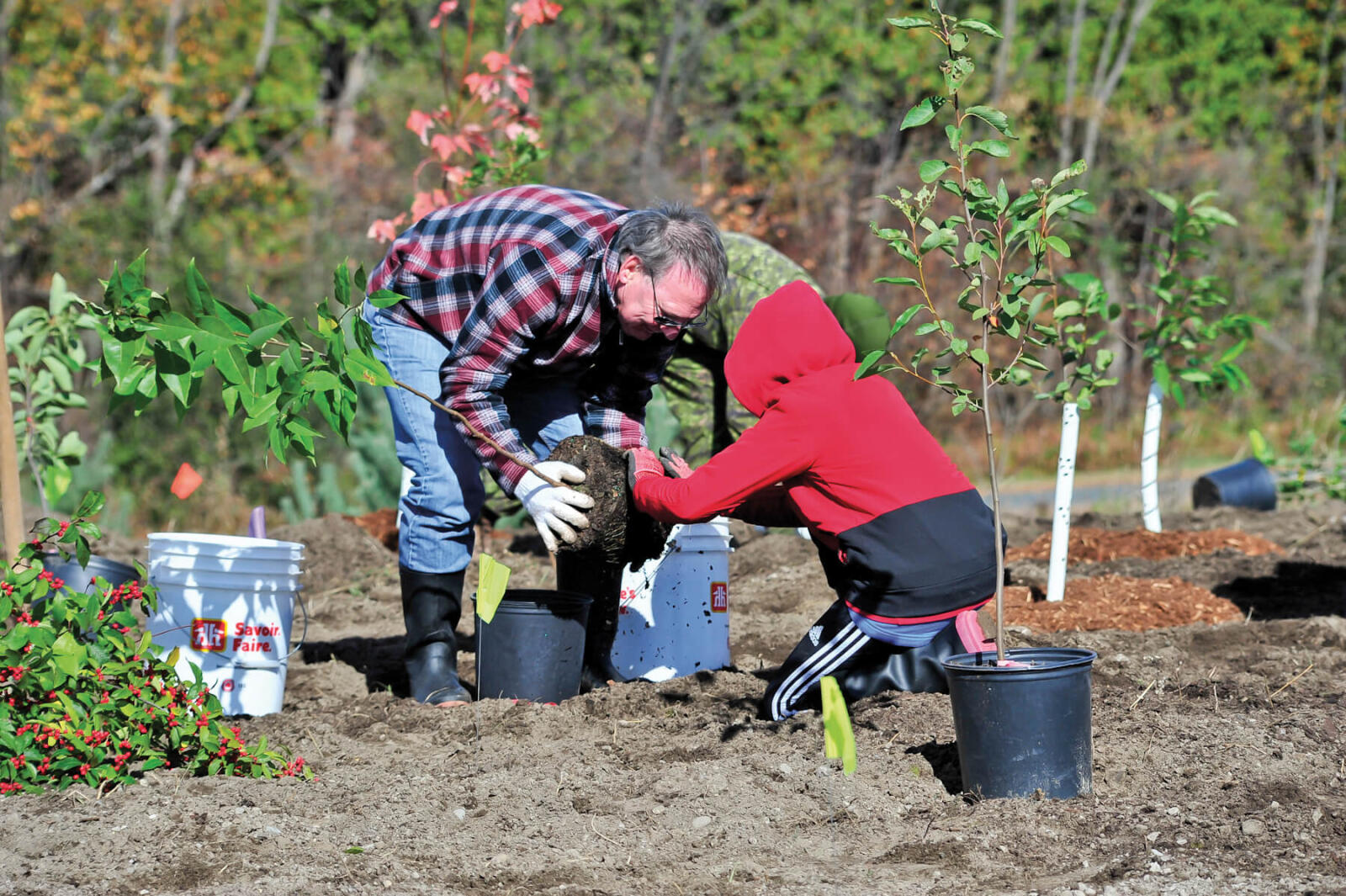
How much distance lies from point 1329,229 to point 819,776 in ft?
38.6

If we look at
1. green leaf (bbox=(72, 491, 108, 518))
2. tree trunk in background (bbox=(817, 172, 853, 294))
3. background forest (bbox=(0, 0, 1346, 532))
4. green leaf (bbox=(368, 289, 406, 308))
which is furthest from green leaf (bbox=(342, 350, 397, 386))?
tree trunk in background (bbox=(817, 172, 853, 294))

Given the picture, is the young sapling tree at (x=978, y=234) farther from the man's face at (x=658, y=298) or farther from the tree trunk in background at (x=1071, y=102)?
the tree trunk in background at (x=1071, y=102)

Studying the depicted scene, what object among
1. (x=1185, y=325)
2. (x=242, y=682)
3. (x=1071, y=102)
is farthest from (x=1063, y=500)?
(x=1071, y=102)

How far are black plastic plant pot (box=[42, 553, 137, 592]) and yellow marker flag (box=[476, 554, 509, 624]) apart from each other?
145 centimetres

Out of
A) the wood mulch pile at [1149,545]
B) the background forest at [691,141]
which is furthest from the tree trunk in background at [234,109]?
the wood mulch pile at [1149,545]

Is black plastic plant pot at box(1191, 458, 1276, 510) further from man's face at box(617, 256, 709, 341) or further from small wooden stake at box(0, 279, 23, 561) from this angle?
small wooden stake at box(0, 279, 23, 561)

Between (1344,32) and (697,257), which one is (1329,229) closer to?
(1344,32)

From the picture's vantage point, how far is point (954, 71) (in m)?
2.32

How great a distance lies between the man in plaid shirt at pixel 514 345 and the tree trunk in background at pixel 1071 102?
29.0 feet

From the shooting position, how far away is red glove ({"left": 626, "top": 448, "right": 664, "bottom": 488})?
9.58ft

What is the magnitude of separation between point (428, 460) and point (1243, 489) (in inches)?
184

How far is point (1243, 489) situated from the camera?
617cm

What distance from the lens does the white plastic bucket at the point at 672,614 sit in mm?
3420

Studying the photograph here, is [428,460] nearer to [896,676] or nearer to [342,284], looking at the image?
[342,284]
